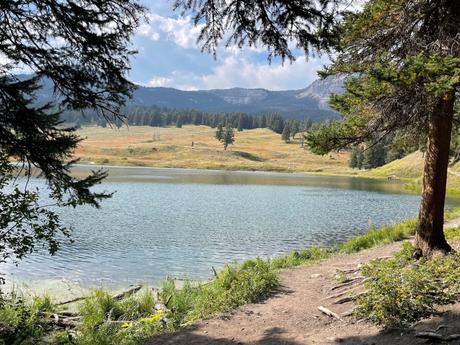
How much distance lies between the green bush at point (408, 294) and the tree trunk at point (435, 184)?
2.12 meters

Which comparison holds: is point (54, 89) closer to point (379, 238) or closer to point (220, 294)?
point (220, 294)

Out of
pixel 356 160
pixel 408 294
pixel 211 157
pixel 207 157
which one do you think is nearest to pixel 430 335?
pixel 408 294

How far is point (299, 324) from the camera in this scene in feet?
31.8

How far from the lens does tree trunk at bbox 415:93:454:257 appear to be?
38.8ft

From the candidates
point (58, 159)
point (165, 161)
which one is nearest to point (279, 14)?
point (58, 159)

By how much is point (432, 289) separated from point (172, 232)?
70.7 ft

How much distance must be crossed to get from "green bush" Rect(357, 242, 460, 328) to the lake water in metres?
10.1

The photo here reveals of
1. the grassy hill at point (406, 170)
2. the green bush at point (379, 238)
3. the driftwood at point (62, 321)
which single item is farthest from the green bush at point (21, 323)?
the grassy hill at point (406, 170)

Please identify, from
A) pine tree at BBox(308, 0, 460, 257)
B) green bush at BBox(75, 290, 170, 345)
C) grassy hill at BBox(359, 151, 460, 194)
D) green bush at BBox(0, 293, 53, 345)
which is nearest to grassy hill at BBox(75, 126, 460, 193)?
grassy hill at BBox(359, 151, 460, 194)

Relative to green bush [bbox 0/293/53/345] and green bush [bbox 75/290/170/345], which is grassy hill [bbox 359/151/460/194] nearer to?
green bush [bbox 75/290/170/345]

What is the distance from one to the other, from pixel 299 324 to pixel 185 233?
63.8ft

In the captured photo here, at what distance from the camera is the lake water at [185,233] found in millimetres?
19141

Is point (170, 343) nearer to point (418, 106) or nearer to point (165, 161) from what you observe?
point (418, 106)

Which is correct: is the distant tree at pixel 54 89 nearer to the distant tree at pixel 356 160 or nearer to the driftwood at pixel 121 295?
the driftwood at pixel 121 295
